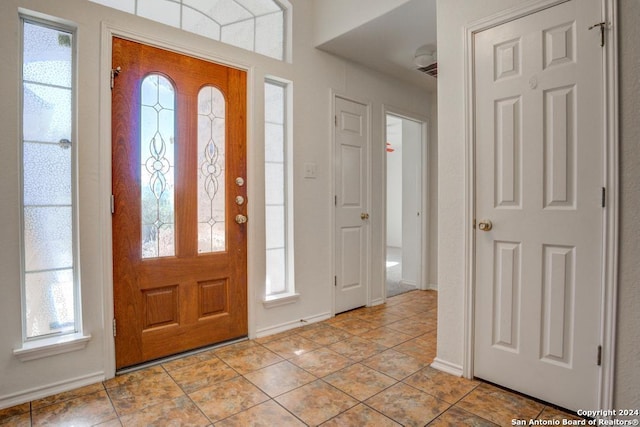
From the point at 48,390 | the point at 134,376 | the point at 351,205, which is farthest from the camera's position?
the point at 351,205

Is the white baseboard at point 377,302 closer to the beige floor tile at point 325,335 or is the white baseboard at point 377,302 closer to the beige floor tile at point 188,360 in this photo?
the beige floor tile at point 325,335

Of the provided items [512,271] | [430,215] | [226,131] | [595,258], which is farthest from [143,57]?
[430,215]

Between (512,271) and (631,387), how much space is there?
67cm

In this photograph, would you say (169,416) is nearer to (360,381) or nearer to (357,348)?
(360,381)

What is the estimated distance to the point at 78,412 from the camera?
1.78m

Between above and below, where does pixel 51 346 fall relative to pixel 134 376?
above

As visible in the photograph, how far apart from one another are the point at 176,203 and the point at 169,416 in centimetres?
125

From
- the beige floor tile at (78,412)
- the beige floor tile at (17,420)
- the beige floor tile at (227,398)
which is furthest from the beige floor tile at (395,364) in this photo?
the beige floor tile at (17,420)

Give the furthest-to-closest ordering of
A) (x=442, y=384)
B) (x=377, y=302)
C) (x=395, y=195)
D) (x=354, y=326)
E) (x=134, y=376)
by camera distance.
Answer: (x=395, y=195) < (x=377, y=302) < (x=354, y=326) < (x=134, y=376) < (x=442, y=384)

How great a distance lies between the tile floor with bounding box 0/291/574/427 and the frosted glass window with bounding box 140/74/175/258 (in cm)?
80

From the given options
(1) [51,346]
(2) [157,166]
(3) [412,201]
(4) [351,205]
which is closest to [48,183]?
(2) [157,166]

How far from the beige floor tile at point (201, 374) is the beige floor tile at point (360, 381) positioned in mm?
629

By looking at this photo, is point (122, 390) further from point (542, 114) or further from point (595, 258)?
point (542, 114)

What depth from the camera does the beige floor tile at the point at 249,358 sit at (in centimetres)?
227
